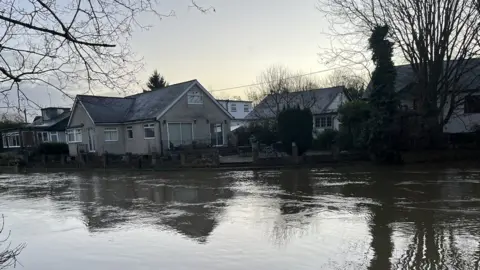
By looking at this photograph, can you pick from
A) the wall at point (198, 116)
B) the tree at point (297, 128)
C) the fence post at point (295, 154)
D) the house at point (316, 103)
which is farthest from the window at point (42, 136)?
the fence post at point (295, 154)

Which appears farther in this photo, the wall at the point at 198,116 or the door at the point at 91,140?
the door at the point at 91,140

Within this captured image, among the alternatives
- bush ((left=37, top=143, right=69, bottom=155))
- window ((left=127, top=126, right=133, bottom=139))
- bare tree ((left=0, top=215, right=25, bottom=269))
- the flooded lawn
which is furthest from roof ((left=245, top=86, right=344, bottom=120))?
bare tree ((left=0, top=215, right=25, bottom=269))

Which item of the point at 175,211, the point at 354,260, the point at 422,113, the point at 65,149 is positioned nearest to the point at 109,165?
the point at 65,149

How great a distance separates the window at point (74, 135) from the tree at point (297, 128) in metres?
22.6

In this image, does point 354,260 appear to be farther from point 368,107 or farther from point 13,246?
point 368,107

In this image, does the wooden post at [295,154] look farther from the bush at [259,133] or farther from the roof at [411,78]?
the roof at [411,78]

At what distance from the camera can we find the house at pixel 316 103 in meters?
36.9

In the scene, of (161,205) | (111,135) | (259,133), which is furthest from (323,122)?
(161,205)

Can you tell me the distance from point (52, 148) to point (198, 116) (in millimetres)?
16874

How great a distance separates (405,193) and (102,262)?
364 inches

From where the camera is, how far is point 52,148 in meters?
37.1

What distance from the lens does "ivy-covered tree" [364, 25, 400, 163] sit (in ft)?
65.7

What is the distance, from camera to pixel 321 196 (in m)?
11.6

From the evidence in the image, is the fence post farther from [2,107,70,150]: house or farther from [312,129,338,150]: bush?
[2,107,70,150]: house
